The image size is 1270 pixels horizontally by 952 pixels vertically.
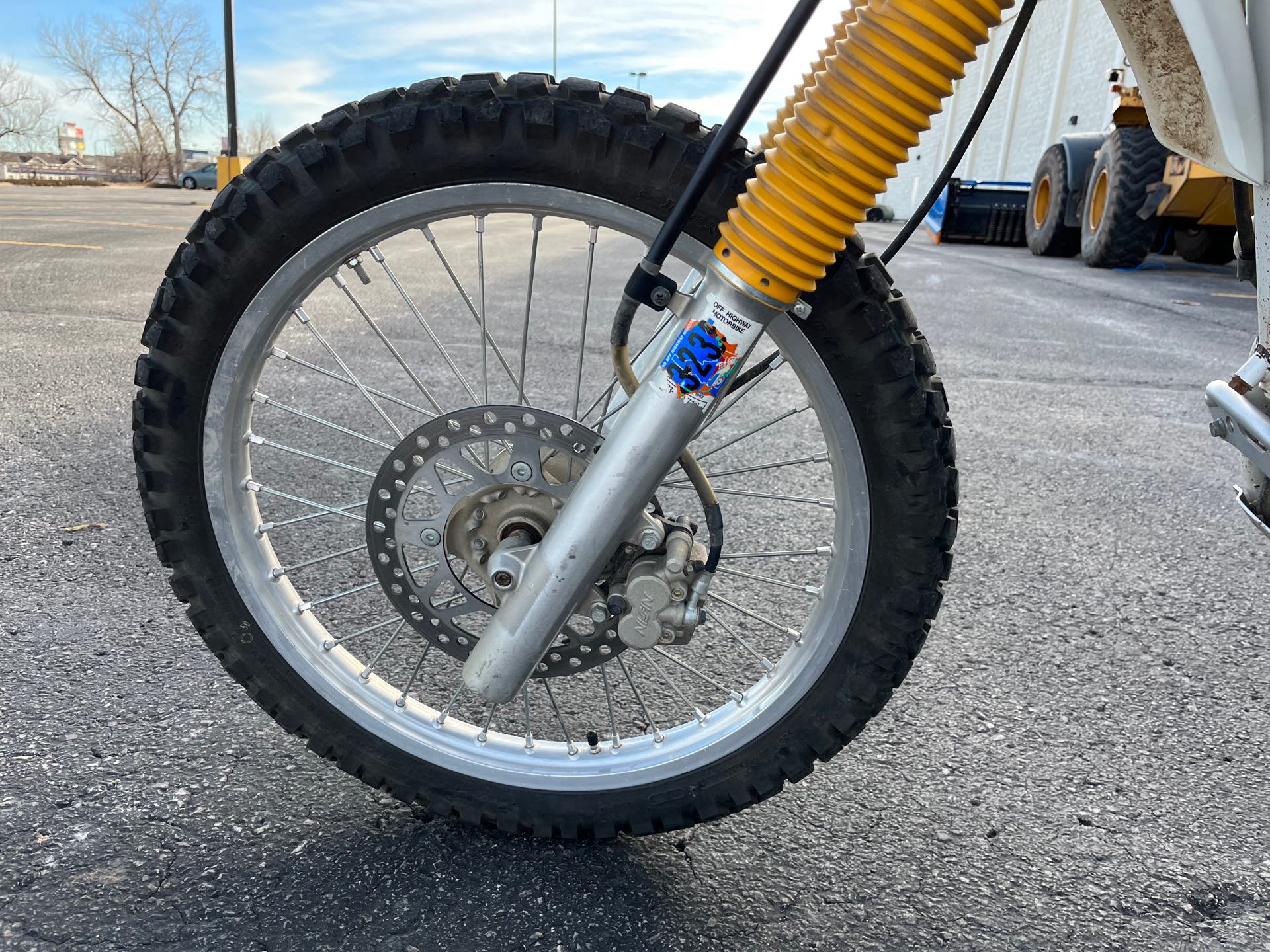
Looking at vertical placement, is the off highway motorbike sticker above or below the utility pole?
below

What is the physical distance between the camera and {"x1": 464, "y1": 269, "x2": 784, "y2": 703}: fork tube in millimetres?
1205

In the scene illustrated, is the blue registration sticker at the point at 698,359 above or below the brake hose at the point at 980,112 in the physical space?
below

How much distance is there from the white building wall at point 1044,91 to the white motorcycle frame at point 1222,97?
56.7ft

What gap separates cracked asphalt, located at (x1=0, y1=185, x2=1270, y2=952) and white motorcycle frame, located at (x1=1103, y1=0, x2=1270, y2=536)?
2.19 ft

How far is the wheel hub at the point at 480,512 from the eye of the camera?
1415 mm

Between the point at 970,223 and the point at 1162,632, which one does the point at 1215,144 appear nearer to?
the point at 1162,632

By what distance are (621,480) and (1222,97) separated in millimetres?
825

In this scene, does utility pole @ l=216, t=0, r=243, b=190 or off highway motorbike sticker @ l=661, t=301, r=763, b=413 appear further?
utility pole @ l=216, t=0, r=243, b=190

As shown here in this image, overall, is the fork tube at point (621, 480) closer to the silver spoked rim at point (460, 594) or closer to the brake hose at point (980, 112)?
the silver spoked rim at point (460, 594)

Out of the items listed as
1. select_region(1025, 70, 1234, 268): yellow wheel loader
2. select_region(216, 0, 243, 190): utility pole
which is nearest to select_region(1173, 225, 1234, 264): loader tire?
select_region(1025, 70, 1234, 268): yellow wheel loader


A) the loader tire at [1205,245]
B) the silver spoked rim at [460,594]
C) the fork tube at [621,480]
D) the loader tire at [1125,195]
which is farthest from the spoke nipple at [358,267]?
the loader tire at [1205,245]

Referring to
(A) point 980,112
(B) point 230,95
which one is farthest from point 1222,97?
(B) point 230,95

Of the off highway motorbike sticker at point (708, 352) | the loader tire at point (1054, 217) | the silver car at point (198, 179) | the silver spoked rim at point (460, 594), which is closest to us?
the off highway motorbike sticker at point (708, 352)

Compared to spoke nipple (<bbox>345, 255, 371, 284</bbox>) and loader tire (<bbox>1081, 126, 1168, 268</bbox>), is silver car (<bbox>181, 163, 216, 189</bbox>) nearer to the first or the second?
loader tire (<bbox>1081, 126, 1168, 268</bbox>)
